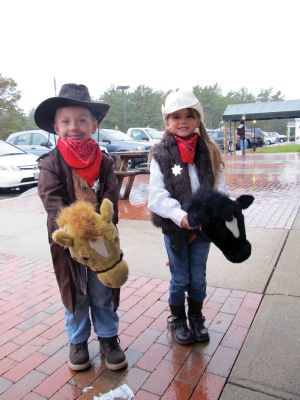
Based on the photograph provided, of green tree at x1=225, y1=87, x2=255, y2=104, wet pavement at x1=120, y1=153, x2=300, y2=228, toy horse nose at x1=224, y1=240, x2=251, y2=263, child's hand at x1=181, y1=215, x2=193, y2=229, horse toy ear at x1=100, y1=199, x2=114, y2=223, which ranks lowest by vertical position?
wet pavement at x1=120, y1=153, x2=300, y2=228

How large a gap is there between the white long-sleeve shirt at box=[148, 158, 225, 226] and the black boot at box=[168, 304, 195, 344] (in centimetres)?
78

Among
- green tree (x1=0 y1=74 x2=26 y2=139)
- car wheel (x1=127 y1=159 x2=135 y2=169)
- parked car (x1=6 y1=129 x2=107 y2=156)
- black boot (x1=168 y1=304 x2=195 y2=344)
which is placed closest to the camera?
black boot (x1=168 y1=304 x2=195 y2=344)

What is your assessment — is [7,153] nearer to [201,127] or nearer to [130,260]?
[130,260]

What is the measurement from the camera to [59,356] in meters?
2.75

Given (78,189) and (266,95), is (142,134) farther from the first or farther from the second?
(266,95)

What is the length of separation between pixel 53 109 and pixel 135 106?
62.2 metres

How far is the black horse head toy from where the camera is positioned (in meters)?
2.13

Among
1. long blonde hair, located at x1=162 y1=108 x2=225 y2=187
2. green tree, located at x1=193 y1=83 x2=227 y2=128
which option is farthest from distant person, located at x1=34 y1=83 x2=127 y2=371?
green tree, located at x1=193 y1=83 x2=227 y2=128

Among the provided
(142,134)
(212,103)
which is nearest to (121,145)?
(142,134)

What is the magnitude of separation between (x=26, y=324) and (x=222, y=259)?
2.23 meters

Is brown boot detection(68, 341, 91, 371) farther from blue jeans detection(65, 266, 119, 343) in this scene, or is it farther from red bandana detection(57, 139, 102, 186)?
red bandana detection(57, 139, 102, 186)

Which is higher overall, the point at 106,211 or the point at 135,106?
the point at 135,106

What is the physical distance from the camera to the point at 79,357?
2582 mm

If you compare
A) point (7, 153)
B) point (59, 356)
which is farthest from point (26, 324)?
point (7, 153)
